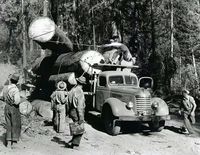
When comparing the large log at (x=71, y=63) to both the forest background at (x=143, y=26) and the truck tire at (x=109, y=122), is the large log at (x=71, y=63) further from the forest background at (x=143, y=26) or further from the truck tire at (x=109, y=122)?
the forest background at (x=143, y=26)

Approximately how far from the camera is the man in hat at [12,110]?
8484 mm

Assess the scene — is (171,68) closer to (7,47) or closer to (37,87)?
(37,87)

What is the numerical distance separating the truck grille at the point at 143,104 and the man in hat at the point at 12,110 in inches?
167

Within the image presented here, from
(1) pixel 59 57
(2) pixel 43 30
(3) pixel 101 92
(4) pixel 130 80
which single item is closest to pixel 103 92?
(3) pixel 101 92

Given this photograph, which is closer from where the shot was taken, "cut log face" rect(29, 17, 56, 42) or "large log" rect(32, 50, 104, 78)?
"large log" rect(32, 50, 104, 78)

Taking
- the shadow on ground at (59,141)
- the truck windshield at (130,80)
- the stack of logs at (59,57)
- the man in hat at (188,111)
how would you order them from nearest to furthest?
the shadow on ground at (59,141), the man in hat at (188,111), the truck windshield at (130,80), the stack of logs at (59,57)

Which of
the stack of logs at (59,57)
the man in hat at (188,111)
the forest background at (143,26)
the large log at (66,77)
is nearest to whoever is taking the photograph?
the man in hat at (188,111)

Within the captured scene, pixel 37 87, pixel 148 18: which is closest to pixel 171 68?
pixel 148 18

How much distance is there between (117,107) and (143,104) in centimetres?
98

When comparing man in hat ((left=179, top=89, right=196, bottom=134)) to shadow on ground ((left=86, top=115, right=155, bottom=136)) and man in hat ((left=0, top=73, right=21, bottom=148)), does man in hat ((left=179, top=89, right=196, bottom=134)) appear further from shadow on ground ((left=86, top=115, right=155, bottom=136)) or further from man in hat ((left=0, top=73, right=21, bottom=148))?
man in hat ((left=0, top=73, right=21, bottom=148))

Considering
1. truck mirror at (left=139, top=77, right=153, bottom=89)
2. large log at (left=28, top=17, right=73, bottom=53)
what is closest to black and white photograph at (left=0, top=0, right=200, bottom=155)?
large log at (left=28, top=17, right=73, bottom=53)

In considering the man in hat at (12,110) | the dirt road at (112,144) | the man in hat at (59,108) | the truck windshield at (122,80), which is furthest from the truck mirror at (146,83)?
the man in hat at (12,110)

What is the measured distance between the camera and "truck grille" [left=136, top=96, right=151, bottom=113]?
11.2m

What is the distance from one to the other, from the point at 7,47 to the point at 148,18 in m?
34.8
